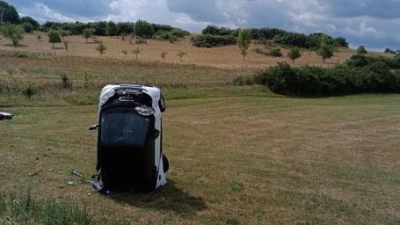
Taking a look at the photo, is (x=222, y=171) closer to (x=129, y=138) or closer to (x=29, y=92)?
(x=129, y=138)

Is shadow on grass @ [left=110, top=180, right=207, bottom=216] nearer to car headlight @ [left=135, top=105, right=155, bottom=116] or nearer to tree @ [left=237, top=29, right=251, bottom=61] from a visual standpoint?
car headlight @ [left=135, top=105, right=155, bottom=116]

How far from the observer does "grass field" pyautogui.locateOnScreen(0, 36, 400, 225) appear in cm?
759

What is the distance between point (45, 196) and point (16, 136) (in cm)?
602

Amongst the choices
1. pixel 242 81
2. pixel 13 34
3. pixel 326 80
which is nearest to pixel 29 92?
pixel 242 81

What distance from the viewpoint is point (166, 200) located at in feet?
26.7

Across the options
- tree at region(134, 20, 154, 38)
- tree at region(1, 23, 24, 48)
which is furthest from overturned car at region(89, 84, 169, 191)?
tree at region(134, 20, 154, 38)

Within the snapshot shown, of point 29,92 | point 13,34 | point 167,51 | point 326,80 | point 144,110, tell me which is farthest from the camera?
point 167,51

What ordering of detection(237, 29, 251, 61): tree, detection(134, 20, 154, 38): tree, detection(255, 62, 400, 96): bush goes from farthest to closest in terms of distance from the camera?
detection(134, 20, 154, 38): tree
detection(237, 29, 251, 61): tree
detection(255, 62, 400, 96): bush

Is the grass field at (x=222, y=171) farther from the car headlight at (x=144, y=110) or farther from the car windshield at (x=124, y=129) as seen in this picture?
the car headlight at (x=144, y=110)

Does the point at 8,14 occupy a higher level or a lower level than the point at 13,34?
higher

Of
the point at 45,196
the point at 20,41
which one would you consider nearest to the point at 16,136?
the point at 45,196

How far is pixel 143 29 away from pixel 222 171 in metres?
107

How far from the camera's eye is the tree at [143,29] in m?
115

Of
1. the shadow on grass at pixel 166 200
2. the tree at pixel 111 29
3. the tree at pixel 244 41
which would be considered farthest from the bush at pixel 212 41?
the shadow on grass at pixel 166 200
